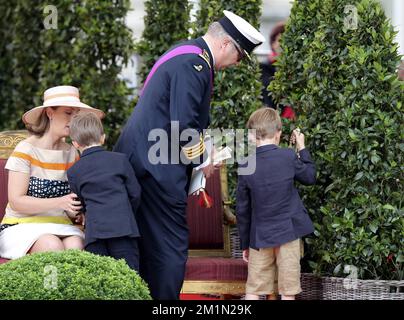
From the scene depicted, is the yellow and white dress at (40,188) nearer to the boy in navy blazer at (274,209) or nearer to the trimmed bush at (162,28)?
the boy in navy blazer at (274,209)

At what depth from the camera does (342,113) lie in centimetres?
630

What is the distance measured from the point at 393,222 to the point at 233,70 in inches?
77.1

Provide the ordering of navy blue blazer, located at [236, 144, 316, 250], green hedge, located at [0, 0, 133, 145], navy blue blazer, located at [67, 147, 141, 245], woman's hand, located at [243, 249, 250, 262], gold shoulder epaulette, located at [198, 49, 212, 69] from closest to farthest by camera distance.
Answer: navy blue blazer, located at [67, 147, 141, 245]
gold shoulder epaulette, located at [198, 49, 212, 69]
navy blue blazer, located at [236, 144, 316, 250]
woman's hand, located at [243, 249, 250, 262]
green hedge, located at [0, 0, 133, 145]

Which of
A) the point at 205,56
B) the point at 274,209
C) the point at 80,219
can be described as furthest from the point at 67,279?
the point at 274,209

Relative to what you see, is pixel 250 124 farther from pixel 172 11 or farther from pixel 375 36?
pixel 172 11

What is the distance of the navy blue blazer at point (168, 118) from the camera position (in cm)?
578

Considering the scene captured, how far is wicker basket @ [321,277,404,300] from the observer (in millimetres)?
6148

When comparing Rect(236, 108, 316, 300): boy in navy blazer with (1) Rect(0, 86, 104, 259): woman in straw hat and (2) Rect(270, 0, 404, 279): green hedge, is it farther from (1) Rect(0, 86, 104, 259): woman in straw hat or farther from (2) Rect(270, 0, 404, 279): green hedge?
(1) Rect(0, 86, 104, 259): woman in straw hat

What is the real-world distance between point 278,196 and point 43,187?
144 centimetres

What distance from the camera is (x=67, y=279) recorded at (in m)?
4.67

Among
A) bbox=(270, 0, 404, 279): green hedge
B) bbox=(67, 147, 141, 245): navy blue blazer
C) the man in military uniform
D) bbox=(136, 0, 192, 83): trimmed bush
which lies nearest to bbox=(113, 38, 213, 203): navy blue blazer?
the man in military uniform

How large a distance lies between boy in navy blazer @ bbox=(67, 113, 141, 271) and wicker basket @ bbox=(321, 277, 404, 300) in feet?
4.37

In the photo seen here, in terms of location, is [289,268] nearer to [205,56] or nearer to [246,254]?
[246,254]
